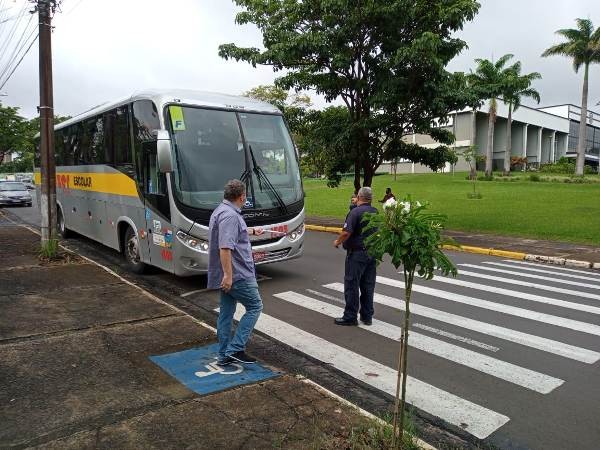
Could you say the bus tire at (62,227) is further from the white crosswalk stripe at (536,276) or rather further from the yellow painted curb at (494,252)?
the white crosswalk stripe at (536,276)

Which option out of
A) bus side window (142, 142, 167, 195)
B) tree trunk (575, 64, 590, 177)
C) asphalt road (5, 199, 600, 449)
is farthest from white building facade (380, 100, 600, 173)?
bus side window (142, 142, 167, 195)

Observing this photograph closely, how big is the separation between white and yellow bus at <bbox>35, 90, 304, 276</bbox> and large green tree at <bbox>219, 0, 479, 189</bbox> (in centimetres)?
585

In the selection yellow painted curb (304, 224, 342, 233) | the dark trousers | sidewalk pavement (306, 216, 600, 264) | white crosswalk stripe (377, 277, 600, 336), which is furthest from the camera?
yellow painted curb (304, 224, 342, 233)

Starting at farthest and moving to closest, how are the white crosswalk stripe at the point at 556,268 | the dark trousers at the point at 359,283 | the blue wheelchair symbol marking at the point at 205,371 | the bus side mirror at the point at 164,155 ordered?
the white crosswalk stripe at the point at 556,268
the bus side mirror at the point at 164,155
the dark trousers at the point at 359,283
the blue wheelchair symbol marking at the point at 205,371

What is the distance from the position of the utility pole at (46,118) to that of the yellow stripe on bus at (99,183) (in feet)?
2.79

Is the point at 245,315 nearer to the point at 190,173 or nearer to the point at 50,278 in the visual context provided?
the point at 190,173

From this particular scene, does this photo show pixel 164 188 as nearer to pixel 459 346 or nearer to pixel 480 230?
pixel 459 346

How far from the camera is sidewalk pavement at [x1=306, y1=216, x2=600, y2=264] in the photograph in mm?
12383

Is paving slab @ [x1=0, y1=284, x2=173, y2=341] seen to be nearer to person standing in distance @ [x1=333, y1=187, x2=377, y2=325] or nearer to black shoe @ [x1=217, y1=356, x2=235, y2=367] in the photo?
black shoe @ [x1=217, y1=356, x2=235, y2=367]

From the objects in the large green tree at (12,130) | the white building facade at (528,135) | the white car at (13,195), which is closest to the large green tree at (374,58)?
the white car at (13,195)

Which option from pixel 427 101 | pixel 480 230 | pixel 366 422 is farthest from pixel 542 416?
pixel 480 230

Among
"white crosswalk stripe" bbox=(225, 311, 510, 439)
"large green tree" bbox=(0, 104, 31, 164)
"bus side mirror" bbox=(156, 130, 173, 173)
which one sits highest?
"large green tree" bbox=(0, 104, 31, 164)

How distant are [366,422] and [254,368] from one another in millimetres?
1450

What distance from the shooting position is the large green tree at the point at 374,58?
43.8ft
